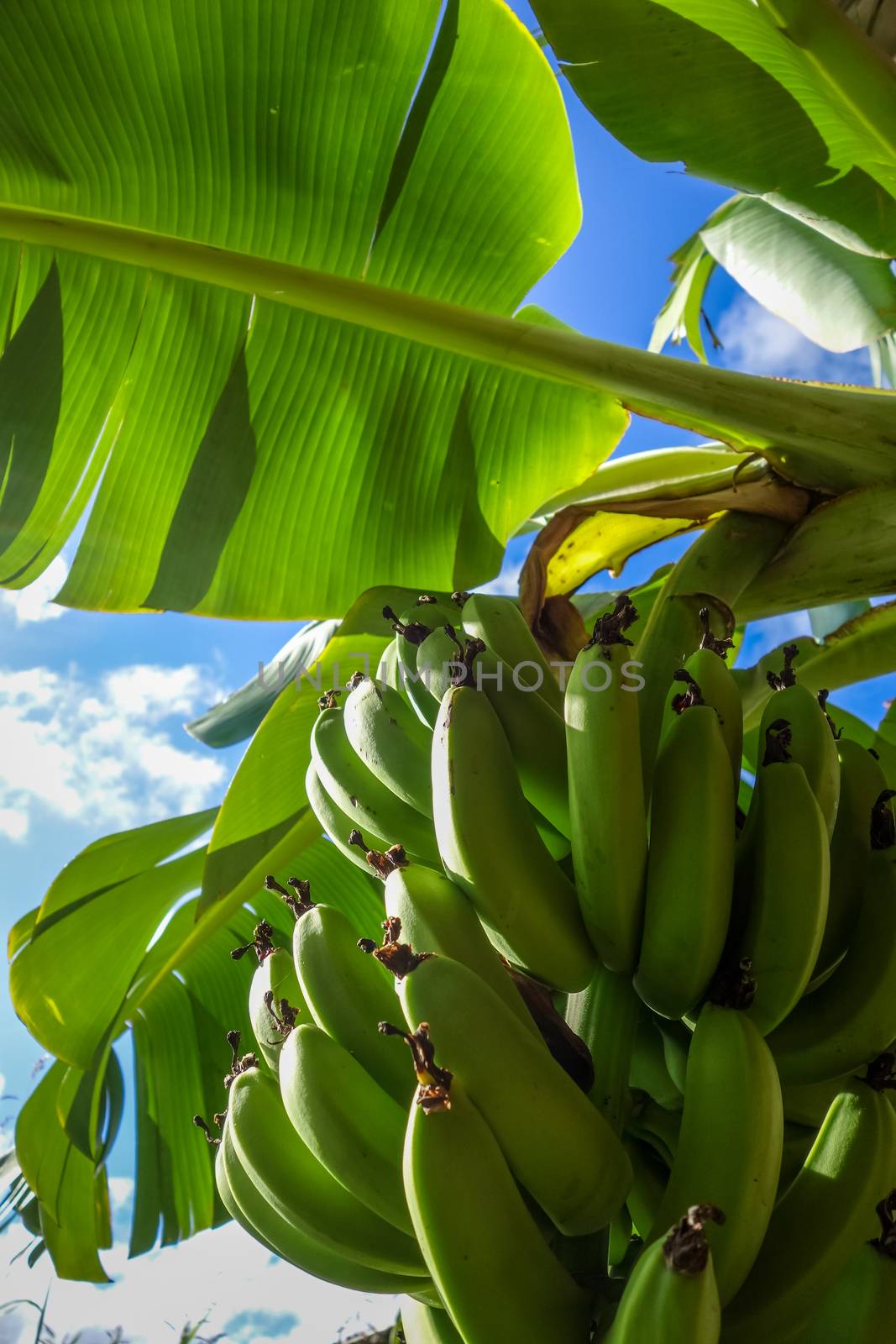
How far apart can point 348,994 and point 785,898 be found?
0.27m

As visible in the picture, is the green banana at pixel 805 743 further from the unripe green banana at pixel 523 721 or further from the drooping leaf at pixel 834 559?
the drooping leaf at pixel 834 559

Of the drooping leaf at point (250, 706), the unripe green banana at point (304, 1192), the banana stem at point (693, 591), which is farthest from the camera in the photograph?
the drooping leaf at point (250, 706)

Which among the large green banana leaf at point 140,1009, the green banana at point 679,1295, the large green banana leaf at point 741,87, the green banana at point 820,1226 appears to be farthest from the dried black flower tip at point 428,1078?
the large green banana leaf at point 741,87

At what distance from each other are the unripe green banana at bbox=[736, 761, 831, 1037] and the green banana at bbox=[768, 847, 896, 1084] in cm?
7

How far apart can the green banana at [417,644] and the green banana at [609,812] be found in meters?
0.16

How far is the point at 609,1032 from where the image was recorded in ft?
1.86

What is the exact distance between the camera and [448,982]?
0.47 meters

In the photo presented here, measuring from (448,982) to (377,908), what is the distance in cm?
84

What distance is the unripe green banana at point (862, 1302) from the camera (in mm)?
452

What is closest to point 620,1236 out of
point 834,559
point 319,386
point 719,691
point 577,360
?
point 719,691

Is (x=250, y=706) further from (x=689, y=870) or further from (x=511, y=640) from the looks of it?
(x=689, y=870)

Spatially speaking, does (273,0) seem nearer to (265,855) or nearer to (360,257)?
(360,257)

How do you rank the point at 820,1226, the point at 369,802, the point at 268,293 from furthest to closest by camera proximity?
the point at 268,293
the point at 369,802
the point at 820,1226

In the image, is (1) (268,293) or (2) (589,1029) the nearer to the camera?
(2) (589,1029)
